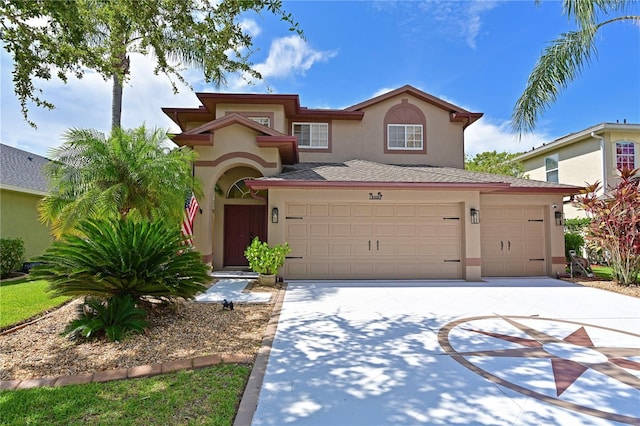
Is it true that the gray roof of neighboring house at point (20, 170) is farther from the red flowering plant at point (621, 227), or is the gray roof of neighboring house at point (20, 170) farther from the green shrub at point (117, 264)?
the red flowering plant at point (621, 227)

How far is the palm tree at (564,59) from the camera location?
32.3 ft

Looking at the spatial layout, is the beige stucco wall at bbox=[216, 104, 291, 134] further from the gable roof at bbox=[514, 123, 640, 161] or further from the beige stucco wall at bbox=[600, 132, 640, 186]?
the beige stucco wall at bbox=[600, 132, 640, 186]

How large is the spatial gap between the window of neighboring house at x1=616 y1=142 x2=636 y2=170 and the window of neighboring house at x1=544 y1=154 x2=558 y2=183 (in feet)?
10.3

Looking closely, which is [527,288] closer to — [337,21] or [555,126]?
[337,21]

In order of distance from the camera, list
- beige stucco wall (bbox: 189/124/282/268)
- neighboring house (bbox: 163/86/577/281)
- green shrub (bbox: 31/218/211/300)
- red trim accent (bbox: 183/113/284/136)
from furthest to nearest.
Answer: beige stucco wall (bbox: 189/124/282/268) → red trim accent (bbox: 183/113/284/136) → neighboring house (bbox: 163/86/577/281) → green shrub (bbox: 31/218/211/300)

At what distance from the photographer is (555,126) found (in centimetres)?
2106

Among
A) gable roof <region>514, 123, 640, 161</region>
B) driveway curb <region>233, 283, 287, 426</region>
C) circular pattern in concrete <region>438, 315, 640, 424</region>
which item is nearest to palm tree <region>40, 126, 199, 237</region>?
driveway curb <region>233, 283, 287, 426</region>

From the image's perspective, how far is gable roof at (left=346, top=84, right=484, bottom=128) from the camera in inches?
564

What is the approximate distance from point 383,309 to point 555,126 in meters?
20.9

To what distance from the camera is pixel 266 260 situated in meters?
9.72

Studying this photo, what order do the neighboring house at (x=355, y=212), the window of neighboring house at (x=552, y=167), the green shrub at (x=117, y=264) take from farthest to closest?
the window of neighboring house at (x=552, y=167) < the neighboring house at (x=355, y=212) < the green shrub at (x=117, y=264)

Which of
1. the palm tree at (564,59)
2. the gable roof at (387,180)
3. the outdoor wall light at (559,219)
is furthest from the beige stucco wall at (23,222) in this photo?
the outdoor wall light at (559,219)

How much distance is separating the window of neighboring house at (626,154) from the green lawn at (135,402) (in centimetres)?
2108

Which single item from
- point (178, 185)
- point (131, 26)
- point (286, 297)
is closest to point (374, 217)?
point (286, 297)
